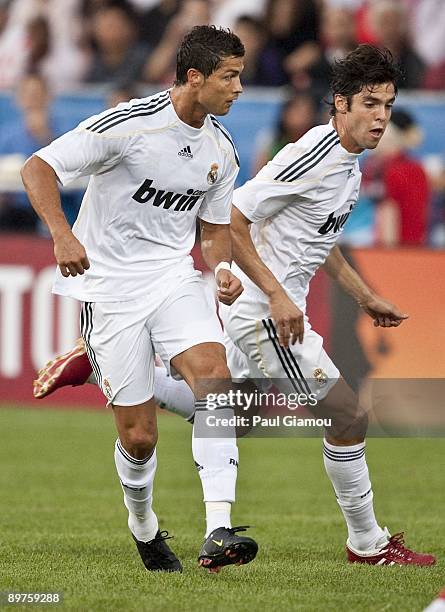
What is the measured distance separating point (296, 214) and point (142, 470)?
58.6 inches

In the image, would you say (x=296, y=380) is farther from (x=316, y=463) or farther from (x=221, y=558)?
(x=316, y=463)

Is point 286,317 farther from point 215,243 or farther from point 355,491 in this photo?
point 355,491

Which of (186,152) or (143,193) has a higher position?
(186,152)

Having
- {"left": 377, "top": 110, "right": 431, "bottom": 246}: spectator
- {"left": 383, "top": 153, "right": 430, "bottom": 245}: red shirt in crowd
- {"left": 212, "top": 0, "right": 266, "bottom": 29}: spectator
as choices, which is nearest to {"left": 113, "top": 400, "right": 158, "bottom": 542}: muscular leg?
{"left": 377, "top": 110, "right": 431, "bottom": 246}: spectator

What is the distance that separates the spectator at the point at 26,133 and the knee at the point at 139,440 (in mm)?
8630

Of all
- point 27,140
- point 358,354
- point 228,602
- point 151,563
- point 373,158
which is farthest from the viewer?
point 27,140

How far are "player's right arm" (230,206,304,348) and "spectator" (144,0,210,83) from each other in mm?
9121

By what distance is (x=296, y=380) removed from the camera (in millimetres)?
6277

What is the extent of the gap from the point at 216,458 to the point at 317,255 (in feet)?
4.76

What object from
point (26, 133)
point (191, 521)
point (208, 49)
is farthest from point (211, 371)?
point (26, 133)

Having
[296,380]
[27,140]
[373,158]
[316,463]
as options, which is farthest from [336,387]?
[27,140]

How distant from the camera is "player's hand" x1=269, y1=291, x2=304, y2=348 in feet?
19.3

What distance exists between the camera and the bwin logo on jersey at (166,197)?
228 inches

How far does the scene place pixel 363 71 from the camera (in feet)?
19.7
